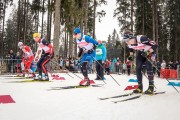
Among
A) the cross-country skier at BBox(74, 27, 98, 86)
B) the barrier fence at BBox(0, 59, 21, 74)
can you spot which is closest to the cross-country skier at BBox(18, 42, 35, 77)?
the cross-country skier at BBox(74, 27, 98, 86)

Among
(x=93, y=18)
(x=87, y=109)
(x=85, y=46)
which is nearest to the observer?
(x=87, y=109)

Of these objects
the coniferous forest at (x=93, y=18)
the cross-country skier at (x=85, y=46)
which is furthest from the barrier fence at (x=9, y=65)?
the cross-country skier at (x=85, y=46)

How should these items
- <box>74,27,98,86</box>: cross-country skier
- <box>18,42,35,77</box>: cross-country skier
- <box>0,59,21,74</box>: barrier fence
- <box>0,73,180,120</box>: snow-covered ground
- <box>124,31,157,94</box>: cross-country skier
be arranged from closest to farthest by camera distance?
<box>0,73,180,120</box>: snow-covered ground → <box>124,31,157,94</box>: cross-country skier → <box>74,27,98,86</box>: cross-country skier → <box>18,42,35,77</box>: cross-country skier → <box>0,59,21,74</box>: barrier fence

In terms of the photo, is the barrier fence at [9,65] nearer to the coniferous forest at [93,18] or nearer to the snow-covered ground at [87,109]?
the coniferous forest at [93,18]

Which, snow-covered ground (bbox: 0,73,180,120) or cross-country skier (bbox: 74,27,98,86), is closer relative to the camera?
snow-covered ground (bbox: 0,73,180,120)

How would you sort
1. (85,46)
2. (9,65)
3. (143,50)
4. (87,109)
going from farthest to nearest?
(9,65) < (85,46) < (143,50) < (87,109)

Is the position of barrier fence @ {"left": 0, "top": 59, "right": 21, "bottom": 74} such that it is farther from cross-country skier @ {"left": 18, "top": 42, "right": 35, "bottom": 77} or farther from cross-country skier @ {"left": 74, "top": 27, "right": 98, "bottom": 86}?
cross-country skier @ {"left": 74, "top": 27, "right": 98, "bottom": 86}

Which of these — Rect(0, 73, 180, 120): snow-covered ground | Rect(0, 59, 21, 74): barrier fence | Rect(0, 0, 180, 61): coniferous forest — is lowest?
Rect(0, 73, 180, 120): snow-covered ground

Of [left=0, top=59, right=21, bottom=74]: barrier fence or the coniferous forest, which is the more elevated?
A: the coniferous forest

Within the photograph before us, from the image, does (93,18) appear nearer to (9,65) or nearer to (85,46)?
(9,65)

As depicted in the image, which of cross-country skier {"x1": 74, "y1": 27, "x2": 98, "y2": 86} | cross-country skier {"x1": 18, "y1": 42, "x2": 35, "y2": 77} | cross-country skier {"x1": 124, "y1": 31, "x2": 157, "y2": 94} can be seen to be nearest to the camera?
cross-country skier {"x1": 124, "y1": 31, "x2": 157, "y2": 94}

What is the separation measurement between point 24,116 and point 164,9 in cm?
4423

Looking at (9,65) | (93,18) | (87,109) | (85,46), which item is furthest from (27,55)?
(93,18)

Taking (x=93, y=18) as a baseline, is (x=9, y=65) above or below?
below
